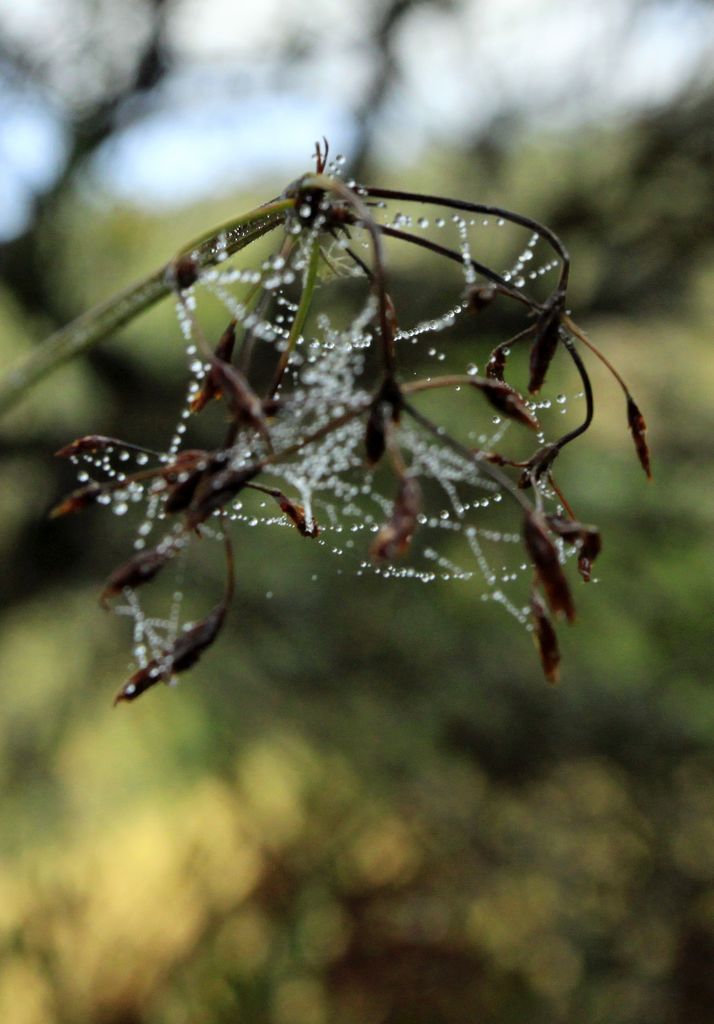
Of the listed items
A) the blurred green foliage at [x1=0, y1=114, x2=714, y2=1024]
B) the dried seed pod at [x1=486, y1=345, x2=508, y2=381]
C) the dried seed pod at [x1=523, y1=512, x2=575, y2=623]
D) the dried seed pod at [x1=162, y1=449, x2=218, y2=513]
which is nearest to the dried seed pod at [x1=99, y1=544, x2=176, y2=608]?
the dried seed pod at [x1=162, y1=449, x2=218, y2=513]

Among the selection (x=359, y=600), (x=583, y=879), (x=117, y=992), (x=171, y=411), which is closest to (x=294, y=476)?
(x=359, y=600)

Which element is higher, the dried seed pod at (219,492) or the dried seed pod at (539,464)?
the dried seed pod at (219,492)

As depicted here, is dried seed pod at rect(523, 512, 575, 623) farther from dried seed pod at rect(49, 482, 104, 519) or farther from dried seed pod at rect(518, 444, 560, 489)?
dried seed pod at rect(49, 482, 104, 519)

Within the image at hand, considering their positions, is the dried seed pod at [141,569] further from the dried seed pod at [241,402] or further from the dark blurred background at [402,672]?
the dark blurred background at [402,672]

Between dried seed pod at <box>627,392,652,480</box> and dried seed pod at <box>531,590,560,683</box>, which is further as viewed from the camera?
dried seed pod at <box>627,392,652,480</box>

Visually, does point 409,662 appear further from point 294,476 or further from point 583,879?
point 294,476

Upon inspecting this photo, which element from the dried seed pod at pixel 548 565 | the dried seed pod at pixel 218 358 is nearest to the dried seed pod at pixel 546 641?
the dried seed pod at pixel 548 565
